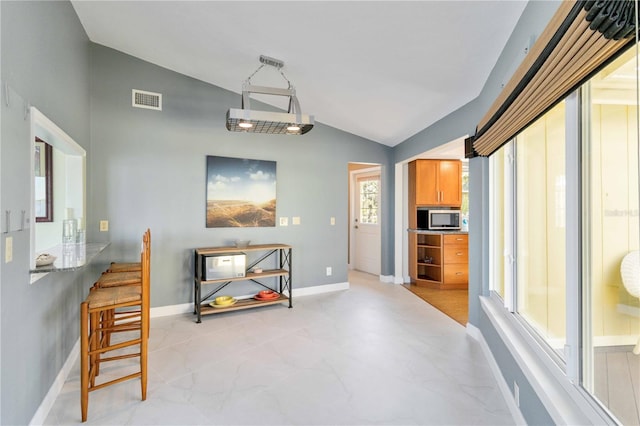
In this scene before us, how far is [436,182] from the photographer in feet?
18.5

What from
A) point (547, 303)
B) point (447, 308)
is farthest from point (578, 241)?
point (447, 308)

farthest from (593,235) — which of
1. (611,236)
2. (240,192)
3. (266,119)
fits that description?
(240,192)

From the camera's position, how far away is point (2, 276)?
1.52 metres

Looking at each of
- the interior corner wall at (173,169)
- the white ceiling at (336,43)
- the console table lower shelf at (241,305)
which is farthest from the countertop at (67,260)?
the white ceiling at (336,43)

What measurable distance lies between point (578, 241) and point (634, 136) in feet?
1.54

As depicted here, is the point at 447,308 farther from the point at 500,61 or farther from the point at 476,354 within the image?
the point at 500,61

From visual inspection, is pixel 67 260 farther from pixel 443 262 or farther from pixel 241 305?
pixel 443 262

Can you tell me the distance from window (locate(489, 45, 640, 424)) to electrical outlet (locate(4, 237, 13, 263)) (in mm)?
2522

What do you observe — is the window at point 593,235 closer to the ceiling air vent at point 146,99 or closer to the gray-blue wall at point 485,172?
the gray-blue wall at point 485,172

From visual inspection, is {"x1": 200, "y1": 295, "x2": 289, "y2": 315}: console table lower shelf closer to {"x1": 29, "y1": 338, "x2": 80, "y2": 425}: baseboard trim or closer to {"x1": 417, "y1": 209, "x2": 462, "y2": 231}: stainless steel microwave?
{"x1": 29, "y1": 338, "x2": 80, "y2": 425}: baseboard trim

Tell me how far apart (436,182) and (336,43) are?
143 inches

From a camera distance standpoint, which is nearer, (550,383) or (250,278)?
(550,383)

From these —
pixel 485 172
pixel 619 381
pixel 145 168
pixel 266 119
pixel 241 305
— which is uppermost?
pixel 266 119

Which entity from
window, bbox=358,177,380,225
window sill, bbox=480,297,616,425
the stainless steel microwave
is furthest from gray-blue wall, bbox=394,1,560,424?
window, bbox=358,177,380,225
